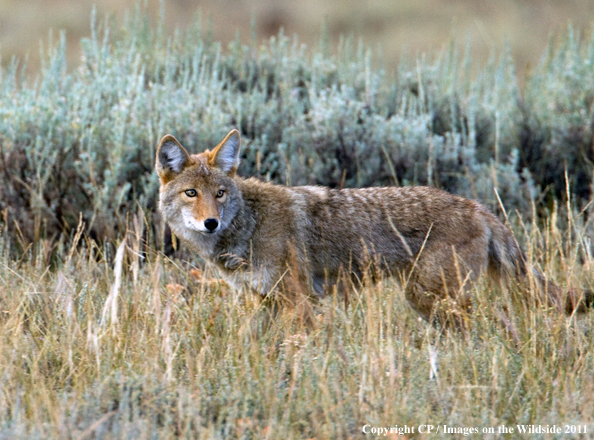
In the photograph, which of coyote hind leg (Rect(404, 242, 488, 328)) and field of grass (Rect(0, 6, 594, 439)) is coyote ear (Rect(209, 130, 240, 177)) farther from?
coyote hind leg (Rect(404, 242, 488, 328))

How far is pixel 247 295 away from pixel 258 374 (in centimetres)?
100

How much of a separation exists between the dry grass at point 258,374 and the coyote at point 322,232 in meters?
0.39

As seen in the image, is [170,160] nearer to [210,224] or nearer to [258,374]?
[210,224]

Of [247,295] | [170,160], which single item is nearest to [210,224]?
[247,295]

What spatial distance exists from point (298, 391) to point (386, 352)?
494mm

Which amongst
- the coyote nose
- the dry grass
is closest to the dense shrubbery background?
the coyote nose

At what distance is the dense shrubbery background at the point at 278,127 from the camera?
5711 mm

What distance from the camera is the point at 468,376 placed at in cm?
333

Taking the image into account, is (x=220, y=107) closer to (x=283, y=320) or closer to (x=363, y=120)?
(x=363, y=120)

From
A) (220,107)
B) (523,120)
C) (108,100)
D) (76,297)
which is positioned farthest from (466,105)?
(76,297)

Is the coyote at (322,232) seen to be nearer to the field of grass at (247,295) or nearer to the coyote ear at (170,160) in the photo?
the coyote ear at (170,160)

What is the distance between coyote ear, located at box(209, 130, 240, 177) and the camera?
4516mm

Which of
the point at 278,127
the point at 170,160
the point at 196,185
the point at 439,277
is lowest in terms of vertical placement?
the point at 439,277

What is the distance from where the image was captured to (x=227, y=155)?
4574 mm
